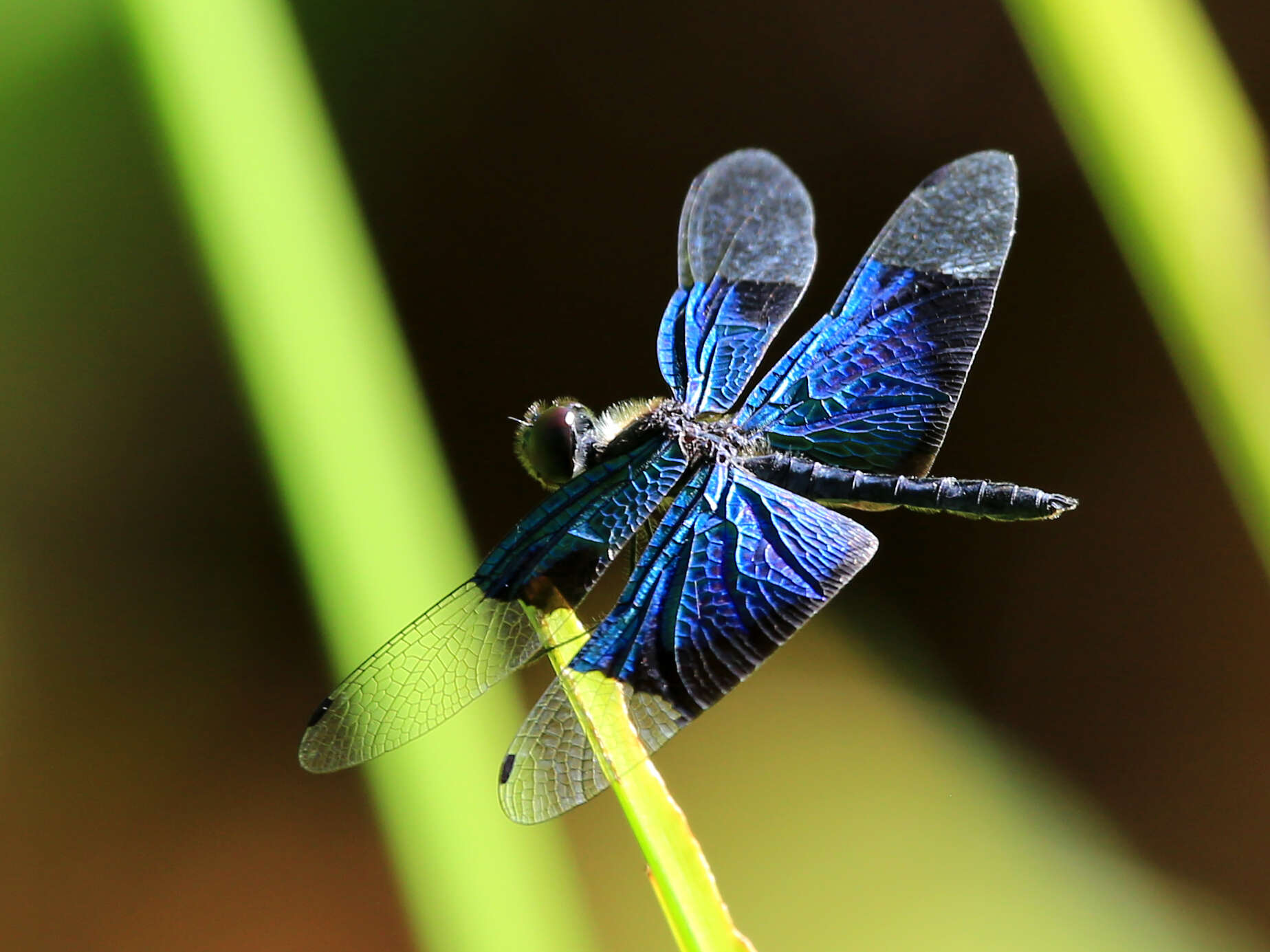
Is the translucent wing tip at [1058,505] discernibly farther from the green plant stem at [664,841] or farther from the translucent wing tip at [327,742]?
the translucent wing tip at [327,742]

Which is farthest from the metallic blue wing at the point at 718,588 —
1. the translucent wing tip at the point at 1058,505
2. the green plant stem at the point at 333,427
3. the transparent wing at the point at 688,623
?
the green plant stem at the point at 333,427

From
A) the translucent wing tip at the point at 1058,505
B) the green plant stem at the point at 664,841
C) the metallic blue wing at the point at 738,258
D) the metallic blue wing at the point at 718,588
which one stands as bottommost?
the green plant stem at the point at 664,841

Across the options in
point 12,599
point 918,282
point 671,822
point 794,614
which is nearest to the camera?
point 671,822

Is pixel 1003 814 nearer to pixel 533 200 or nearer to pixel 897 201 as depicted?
pixel 897 201

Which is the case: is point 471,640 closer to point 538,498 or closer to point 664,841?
point 664,841

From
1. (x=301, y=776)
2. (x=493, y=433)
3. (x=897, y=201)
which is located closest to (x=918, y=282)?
(x=897, y=201)

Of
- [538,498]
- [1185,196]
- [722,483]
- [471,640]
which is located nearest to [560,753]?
[471,640]

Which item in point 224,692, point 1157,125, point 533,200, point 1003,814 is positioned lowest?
point 1003,814
